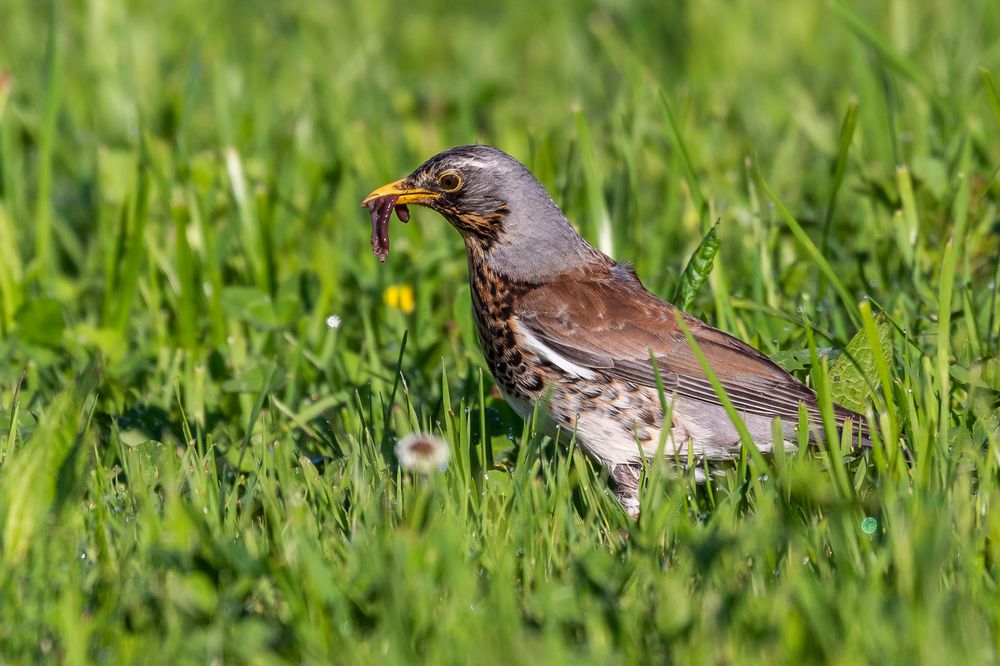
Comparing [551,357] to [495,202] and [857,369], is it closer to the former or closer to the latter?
[495,202]

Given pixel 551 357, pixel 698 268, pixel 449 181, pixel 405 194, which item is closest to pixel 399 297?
pixel 405 194

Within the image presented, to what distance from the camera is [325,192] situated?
266 inches

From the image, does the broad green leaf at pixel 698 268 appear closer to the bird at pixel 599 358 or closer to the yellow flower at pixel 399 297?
the bird at pixel 599 358

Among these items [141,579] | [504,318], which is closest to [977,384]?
[504,318]

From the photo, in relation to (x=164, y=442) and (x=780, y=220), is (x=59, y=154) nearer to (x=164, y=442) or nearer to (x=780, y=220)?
(x=164, y=442)

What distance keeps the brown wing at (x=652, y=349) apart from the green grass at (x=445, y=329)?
0.24 m

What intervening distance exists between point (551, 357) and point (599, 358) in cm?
18

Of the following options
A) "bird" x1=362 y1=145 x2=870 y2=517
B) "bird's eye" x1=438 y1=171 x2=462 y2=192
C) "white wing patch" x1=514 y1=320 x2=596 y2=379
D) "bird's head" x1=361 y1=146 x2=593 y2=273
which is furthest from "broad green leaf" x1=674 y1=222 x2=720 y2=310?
"bird's eye" x1=438 y1=171 x2=462 y2=192

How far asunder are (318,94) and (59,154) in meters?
1.50

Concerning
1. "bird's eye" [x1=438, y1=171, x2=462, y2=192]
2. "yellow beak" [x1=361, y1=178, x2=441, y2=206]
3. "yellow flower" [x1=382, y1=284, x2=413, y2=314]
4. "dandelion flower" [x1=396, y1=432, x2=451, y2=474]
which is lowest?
"dandelion flower" [x1=396, y1=432, x2=451, y2=474]

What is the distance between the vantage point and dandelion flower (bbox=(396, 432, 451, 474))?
3.67 metres

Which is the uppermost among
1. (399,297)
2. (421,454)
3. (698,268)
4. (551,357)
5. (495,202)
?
(495,202)

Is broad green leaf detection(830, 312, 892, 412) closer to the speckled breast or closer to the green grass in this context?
the green grass

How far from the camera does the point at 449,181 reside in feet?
15.7
